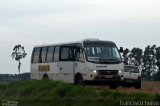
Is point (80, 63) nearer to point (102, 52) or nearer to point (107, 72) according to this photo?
point (102, 52)

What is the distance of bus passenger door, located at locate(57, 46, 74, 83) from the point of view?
3293 cm

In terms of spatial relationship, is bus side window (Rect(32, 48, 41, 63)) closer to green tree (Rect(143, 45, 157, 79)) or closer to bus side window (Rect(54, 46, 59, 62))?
bus side window (Rect(54, 46, 59, 62))

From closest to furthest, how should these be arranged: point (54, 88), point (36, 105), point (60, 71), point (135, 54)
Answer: point (36, 105), point (54, 88), point (60, 71), point (135, 54)

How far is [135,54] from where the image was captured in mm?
95062

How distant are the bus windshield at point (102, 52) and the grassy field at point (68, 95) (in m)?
2.72

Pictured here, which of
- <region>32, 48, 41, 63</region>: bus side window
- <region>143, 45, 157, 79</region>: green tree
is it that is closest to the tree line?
<region>143, 45, 157, 79</region>: green tree

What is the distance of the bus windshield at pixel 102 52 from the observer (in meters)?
30.8

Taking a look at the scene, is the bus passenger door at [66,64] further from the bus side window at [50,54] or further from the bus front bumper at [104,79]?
the bus front bumper at [104,79]

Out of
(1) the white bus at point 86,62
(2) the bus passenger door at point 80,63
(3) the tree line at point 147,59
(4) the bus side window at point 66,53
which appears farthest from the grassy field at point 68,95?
(3) the tree line at point 147,59

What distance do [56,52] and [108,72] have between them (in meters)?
5.44

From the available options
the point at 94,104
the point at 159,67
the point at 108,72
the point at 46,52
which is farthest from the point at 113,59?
the point at 159,67

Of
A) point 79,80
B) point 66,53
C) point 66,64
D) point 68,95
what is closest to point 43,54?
point 66,53

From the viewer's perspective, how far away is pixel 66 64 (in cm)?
3353

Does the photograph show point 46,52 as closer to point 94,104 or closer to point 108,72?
point 108,72
